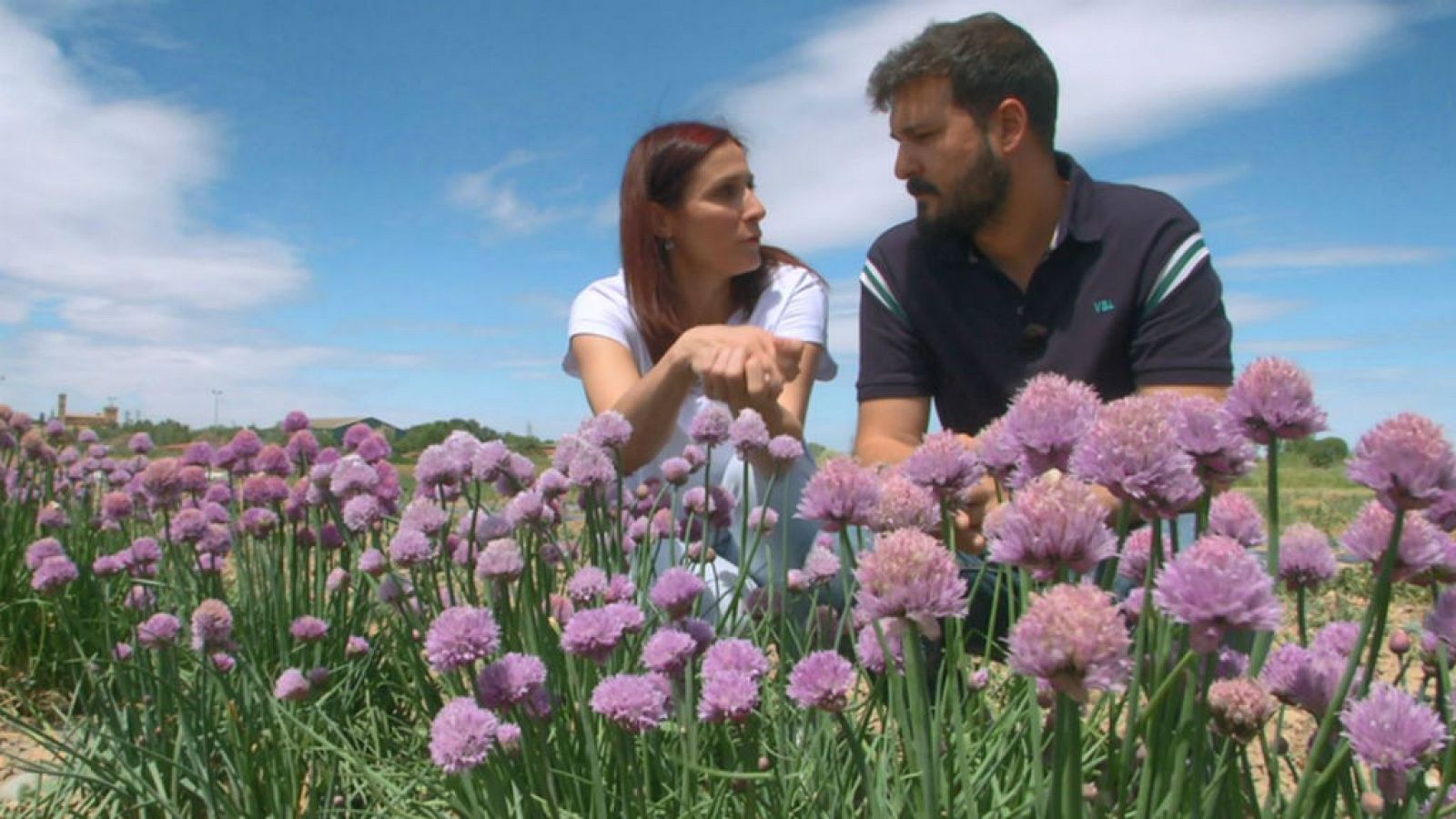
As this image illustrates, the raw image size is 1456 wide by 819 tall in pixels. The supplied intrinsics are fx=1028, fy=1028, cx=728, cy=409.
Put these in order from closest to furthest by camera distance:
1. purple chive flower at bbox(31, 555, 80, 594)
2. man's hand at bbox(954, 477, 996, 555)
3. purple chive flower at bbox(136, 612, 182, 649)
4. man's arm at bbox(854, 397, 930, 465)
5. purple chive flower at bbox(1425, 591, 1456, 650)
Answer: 1. purple chive flower at bbox(1425, 591, 1456, 650)
2. man's hand at bbox(954, 477, 996, 555)
3. purple chive flower at bbox(136, 612, 182, 649)
4. purple chive flower at bbox(31, 555, 80, 594)
5. man's arm at bbox(854, 397, 930, 465)

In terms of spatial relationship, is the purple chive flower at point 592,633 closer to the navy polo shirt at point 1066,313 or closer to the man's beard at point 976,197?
the navy polo shirt at point 1066,313

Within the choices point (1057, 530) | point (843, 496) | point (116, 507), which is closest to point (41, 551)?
point (116, 507)

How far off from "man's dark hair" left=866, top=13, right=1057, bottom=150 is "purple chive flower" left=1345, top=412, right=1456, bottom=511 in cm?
Answer: 228

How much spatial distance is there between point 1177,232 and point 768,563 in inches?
71.0

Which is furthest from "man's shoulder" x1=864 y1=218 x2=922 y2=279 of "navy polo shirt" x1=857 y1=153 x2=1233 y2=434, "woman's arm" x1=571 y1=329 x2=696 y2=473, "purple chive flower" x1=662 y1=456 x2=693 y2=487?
"purple chive flower" x1=662 y1=456 x2=693 y2=487

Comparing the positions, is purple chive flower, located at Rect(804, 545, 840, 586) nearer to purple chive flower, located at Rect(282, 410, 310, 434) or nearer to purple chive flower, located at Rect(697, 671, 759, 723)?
purple chive flower, located at Rect(697, 671, 759, 723)

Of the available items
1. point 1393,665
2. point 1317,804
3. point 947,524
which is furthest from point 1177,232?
point 1317,804

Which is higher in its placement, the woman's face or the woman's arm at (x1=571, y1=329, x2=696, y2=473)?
the woman's face

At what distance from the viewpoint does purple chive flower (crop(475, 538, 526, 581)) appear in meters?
1.52

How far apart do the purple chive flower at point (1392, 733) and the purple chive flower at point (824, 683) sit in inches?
18.4

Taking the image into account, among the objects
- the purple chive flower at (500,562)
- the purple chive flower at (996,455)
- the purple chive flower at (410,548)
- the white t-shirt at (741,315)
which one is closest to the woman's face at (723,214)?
the white t-shirt at (741,315)

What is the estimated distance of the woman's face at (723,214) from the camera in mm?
3238

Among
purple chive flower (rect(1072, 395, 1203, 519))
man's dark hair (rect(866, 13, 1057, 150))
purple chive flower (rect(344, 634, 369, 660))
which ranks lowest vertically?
purple chive flower (rect(344, 634, 369, 660))

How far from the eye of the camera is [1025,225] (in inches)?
123
